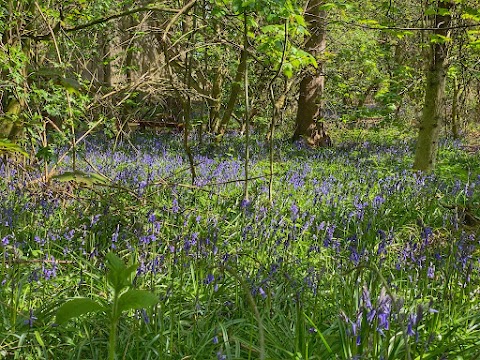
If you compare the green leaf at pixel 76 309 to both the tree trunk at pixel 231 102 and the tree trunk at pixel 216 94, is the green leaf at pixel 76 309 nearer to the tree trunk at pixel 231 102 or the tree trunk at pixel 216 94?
the tree trunk at pixel 231 102

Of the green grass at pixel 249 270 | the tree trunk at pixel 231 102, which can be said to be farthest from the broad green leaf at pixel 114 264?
the tree trunk at pixel 231 102

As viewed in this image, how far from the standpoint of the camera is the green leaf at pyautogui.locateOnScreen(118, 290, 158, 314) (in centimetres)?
126

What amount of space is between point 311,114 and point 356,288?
925cm

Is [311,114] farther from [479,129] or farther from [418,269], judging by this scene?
[479,129]

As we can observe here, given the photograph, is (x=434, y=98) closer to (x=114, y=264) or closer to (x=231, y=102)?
(x=231, y=102)

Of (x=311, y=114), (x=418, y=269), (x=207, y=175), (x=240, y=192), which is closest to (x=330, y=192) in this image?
(x=240, y=192)

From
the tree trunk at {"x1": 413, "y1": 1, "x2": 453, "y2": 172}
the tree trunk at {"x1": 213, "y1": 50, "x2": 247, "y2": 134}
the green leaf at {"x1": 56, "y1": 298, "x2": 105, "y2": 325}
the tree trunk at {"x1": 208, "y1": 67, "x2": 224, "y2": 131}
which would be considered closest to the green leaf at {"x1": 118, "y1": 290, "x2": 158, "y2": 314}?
the green leaf at {"x1": 56, "y1": 298, "x2": 105, "y2": 325}

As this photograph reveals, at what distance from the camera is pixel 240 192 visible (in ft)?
18.9

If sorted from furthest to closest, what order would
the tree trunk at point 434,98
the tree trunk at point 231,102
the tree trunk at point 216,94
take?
1. the tree trunk at point 216,94
2. the tree trunk at point 231,102
3. the tree trunk at point 434,98

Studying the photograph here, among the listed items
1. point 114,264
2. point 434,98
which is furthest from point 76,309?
point 434,98

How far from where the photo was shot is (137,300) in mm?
1281

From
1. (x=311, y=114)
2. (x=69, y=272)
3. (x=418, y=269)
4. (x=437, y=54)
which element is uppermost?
(x=437, y=54)

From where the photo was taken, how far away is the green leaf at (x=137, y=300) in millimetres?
1259

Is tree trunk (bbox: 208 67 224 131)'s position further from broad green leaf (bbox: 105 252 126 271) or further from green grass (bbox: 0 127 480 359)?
broad green leaf (bbox: 105 252 126 271)
